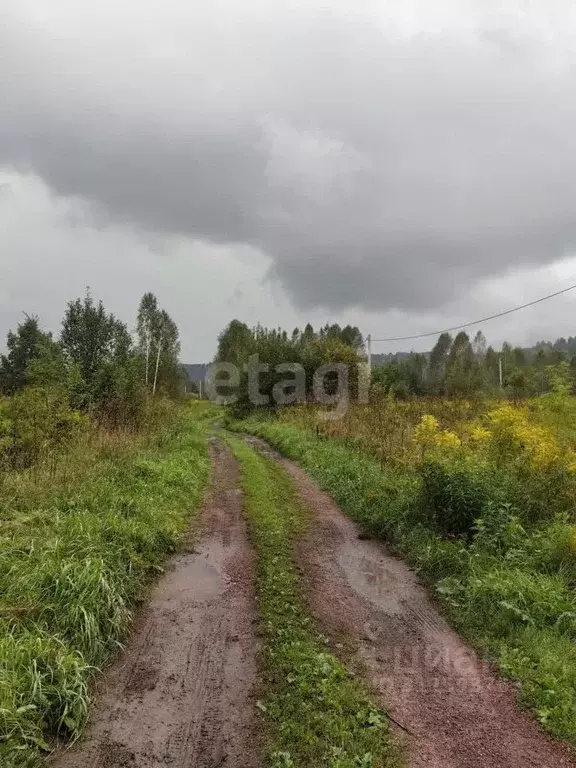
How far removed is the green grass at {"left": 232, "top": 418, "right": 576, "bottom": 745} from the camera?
15.0 feet

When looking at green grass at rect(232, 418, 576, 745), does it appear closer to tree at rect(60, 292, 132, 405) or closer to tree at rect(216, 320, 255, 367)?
tree at rect(60, 292, 132, 405)

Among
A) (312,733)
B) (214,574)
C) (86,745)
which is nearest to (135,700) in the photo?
(86,745)

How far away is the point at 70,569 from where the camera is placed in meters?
5.58

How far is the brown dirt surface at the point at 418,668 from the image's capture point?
3.83 m

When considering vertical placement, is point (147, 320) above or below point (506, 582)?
above

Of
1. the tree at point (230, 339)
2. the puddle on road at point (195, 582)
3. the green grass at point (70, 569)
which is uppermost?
the tree at point (230, 339)

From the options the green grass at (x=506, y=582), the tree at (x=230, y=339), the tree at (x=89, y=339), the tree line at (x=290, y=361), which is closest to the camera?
the green grass at (x=506, y=582)

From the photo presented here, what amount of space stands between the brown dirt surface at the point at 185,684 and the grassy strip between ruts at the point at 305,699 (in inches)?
7.4

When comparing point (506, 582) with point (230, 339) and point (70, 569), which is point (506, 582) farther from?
point (230, 339)

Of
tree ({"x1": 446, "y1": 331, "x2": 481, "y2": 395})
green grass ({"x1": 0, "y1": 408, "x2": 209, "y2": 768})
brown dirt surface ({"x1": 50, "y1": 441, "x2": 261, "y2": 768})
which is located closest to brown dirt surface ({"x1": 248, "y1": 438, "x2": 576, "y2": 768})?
brown dirt surface ({"x1": 50, "y1": 441, "x2": 261, "y2": 768})

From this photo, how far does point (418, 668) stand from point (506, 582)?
1.81 m

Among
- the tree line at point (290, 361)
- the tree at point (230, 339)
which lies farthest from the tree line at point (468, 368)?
the tree at point (230, 339)

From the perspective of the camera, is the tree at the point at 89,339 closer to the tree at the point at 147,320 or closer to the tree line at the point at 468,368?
the tree line at the point at 468,368

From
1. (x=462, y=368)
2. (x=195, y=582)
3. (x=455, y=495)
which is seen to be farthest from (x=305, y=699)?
(x=462, y=368)
